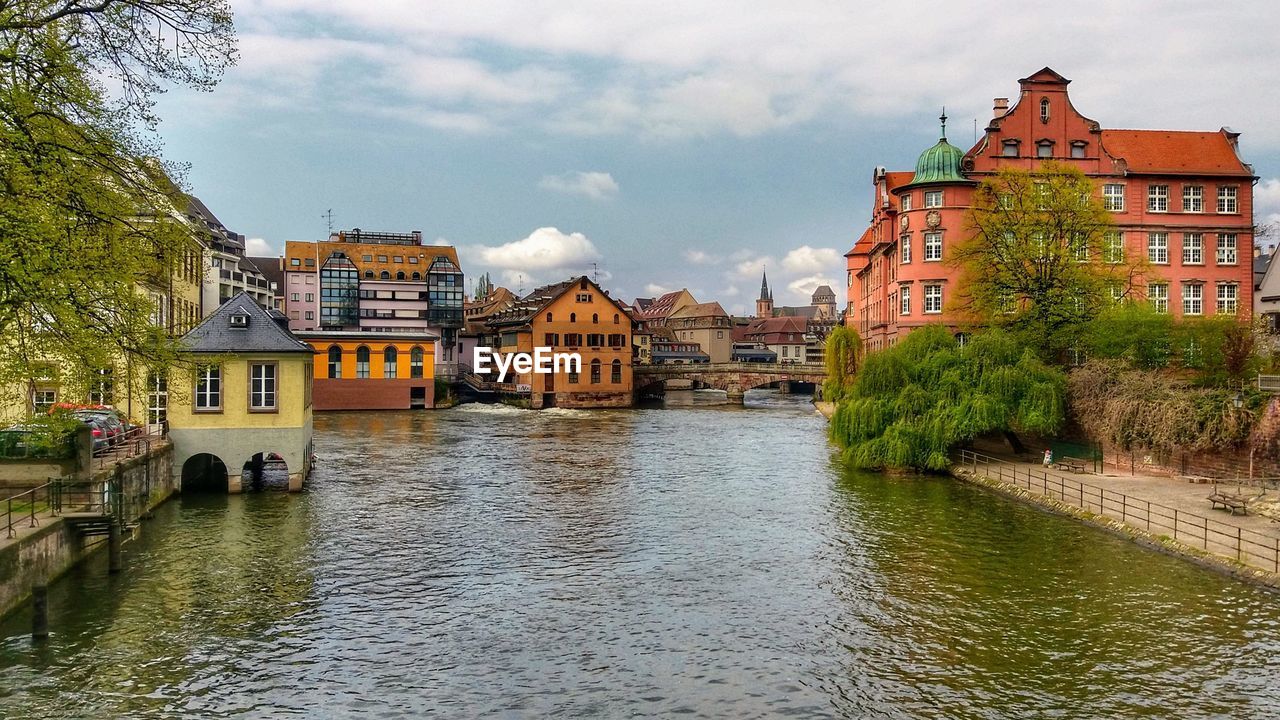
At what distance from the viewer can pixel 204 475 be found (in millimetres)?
36250

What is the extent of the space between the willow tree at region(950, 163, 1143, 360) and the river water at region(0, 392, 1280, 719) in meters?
16.3

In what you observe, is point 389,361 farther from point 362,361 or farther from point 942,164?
point 942,164

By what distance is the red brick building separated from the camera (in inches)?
2083

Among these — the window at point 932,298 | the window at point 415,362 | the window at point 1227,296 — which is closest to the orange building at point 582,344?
the window at point 415,362

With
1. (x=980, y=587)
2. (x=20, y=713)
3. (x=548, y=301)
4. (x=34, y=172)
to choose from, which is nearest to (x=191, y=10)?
(x=34, y=172)

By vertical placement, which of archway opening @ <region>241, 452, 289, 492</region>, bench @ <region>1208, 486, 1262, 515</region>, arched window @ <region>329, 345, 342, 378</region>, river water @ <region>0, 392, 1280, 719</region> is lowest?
river water @ <region>0, 392, 1280, 719</region>

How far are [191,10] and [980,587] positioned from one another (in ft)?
67.0

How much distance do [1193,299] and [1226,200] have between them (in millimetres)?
6002

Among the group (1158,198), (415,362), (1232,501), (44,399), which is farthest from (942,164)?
(415,362)

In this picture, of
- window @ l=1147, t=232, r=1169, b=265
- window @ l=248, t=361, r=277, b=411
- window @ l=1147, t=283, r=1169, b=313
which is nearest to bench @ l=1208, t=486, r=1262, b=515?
window @ l=1147, t=283, r=1169, b=313

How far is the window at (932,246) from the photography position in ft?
174

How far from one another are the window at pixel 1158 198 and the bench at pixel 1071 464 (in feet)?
74.7

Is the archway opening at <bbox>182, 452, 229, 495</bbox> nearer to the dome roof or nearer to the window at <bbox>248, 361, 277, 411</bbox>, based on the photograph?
the window at <bbox>248, 361, 277, 411</bbox>

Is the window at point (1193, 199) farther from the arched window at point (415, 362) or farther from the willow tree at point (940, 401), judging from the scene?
the arched window at point (415, 362)
